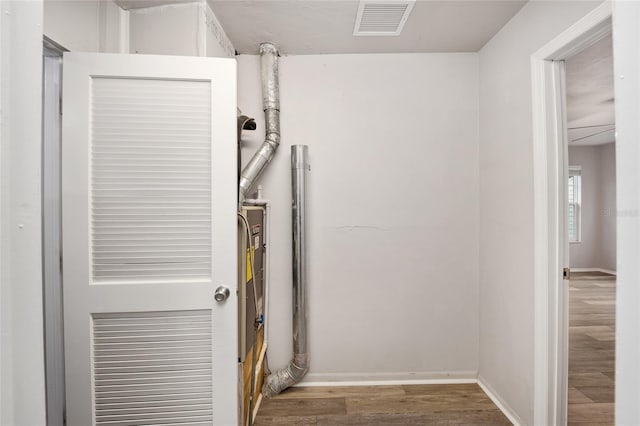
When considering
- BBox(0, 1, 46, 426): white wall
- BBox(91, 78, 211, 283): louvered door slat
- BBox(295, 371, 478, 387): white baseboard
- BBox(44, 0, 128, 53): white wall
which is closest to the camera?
BBox(0, 1, 46, 426): white wall

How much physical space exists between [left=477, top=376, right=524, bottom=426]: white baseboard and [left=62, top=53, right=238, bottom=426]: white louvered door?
1733 mm

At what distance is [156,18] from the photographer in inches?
63.9

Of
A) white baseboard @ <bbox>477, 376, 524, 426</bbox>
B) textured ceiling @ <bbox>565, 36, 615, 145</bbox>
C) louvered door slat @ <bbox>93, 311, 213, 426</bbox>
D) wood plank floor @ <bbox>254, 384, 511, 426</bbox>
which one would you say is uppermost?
textured ceiling @ <bbox>565, 36, 615, 145</bbox>

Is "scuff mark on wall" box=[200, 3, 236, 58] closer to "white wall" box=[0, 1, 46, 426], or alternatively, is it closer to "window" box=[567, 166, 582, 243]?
"white wall" box=[0, 1, 46, 426]

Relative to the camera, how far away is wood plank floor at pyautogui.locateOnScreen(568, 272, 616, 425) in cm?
190

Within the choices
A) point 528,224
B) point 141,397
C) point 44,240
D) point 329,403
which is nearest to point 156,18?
point 44,240

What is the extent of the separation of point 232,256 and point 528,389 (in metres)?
1.89

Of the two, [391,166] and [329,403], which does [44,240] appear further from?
[391,166]

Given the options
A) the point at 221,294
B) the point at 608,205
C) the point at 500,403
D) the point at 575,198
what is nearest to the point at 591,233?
the point at 608,205

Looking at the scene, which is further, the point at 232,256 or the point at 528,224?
the point at 528,224

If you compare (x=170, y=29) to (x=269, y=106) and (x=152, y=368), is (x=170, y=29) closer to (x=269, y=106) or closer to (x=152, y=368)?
(x=269, y=106)

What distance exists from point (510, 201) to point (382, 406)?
1630mm

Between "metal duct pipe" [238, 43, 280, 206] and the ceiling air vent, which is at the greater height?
the ceiling air vent

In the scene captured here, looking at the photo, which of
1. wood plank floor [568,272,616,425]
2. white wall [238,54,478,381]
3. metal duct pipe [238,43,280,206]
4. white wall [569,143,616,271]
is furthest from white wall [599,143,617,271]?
metal duct pipe [238,43,280,206]
